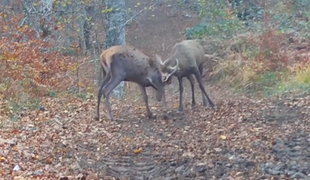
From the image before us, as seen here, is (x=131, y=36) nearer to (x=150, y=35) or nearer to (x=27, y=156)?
(x=150, y=35)

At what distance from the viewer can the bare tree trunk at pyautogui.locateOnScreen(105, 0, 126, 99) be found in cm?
1775

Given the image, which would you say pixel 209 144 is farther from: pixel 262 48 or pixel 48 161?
pixel 262 48

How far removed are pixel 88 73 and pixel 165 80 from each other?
10.2 meters

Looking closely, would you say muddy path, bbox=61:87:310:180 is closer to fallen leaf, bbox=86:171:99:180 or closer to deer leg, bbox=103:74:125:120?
deer leg, bbox=103:74:125:120

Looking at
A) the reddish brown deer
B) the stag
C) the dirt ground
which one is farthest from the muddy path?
the stag

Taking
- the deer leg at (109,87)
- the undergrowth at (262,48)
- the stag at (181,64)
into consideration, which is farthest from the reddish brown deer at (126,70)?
the undergrowth at (262,48)

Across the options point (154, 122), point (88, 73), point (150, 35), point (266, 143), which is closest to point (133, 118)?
point (154, 122)

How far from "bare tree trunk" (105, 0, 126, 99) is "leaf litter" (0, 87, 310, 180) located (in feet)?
13.5

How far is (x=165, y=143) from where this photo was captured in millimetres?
10844

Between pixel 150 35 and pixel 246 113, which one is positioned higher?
pixel 150 35

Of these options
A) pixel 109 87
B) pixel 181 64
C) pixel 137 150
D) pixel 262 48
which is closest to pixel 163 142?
pixel 137 150

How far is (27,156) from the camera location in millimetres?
9375

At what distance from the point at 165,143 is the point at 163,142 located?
0.37 feet

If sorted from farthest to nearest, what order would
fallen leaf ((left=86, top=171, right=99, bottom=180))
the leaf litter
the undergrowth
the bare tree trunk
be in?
the bare tree trunk → the undergrowth → the leaf litter → fallen leaf ((left=86, top=171, right=99, bottom=180))
